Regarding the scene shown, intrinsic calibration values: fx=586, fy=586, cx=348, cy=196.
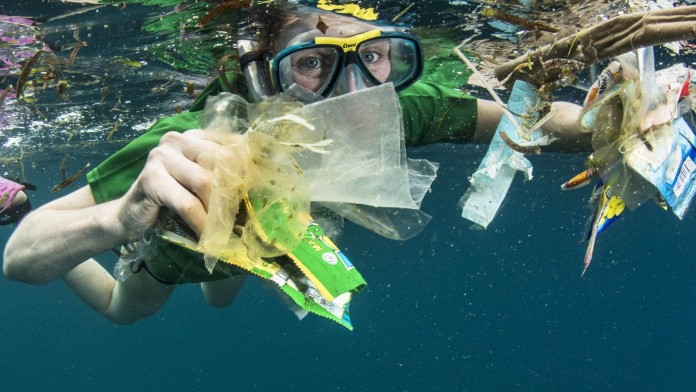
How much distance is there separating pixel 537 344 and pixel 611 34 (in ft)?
288

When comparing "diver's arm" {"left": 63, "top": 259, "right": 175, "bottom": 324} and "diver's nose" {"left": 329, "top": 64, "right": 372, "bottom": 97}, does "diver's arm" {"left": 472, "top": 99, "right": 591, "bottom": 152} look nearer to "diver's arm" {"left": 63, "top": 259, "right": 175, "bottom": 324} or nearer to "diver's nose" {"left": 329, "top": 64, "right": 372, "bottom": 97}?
"diver's nose" {"left": 329, "top": 64, "right": 372, "bottom": 97}

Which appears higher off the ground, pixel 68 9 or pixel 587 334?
pixel 68 9

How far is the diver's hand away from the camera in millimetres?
2164

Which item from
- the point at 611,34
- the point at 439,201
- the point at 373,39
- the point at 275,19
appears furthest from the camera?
the point at 439,201

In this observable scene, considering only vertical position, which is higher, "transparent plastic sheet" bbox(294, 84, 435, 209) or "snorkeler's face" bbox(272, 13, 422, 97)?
"transparent plastic sheet" bbox(294, 84, 435, 209)

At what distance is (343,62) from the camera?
398cm

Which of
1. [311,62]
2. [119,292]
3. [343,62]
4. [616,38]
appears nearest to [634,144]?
[616,38]

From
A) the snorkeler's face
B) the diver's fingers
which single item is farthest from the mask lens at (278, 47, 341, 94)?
the diver's fingers

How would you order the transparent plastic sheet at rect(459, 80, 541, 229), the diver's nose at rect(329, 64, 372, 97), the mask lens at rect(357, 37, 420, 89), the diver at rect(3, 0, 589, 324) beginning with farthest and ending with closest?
1. the mask lens at rect(357, 37, 420, 89)
2. the diver's nose at rect(329, 64, 372, 97)
3. the transparent plastic sheet at rect(459, 80, 541, 229)
4. the diver at rect(3, 0, 589, 324)

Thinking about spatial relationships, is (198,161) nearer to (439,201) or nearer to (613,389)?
(439,201)

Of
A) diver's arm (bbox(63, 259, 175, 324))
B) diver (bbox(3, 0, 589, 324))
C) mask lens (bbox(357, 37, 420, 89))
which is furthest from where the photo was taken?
diver's arm (bbox(63, 259, 175, 324))

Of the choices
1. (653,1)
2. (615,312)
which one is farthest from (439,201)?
(615,312)

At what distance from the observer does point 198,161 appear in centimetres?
226

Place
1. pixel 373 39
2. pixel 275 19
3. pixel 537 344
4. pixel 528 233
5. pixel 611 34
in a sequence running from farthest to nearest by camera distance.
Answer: pixel 537 344, pixel 528 233, pixel 275 19, pixel 373 39, pixel 611 34
